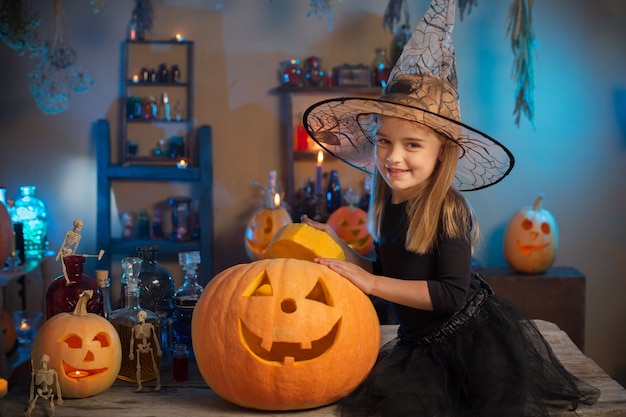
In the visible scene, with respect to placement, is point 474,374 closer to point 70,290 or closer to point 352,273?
point 352,273

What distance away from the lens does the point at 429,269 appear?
6.21 ft

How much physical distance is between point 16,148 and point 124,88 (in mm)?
738

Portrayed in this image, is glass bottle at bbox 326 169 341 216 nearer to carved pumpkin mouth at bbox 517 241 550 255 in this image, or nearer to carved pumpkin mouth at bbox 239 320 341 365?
carved pumpkin mouth at bbox 517 241 550 255

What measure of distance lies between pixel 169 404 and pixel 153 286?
16.1 inches

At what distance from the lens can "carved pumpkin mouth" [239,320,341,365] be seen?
5.30 ft

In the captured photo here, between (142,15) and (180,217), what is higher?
(142,15)

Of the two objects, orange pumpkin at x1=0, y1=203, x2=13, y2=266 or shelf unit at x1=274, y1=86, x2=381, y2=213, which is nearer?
orange pumpkin at x1=0, y1=203, x2=13, y2=266

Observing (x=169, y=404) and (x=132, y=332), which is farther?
(x=132, y=332)

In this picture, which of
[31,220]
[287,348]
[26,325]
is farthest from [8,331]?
[287,348]

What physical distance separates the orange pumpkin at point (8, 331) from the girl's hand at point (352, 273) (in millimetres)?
2497

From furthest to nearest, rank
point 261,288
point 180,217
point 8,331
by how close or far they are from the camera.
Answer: point 180,217 < point 8,331 < point 261,288

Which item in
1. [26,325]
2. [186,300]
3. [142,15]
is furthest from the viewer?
[142,15]

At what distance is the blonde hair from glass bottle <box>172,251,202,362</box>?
0.54 metres

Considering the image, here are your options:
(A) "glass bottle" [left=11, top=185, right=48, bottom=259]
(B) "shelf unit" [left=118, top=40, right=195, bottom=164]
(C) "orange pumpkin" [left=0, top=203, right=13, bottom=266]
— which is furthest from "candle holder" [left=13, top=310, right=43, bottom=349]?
(B) "shelf unit" [left=118, top=40, right=195, bottom=164]
